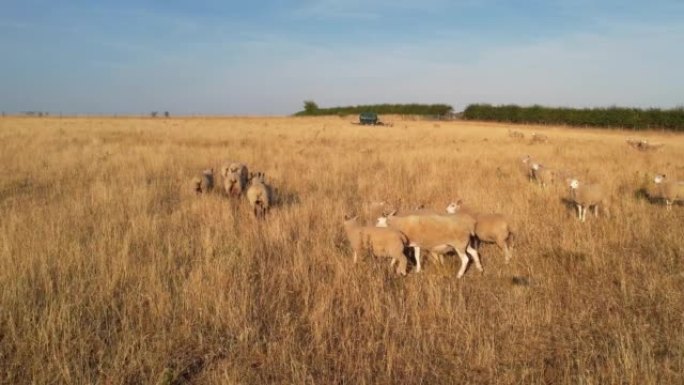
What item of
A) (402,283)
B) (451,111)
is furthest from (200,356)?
(451,111)

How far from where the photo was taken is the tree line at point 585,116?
51031 millimetres

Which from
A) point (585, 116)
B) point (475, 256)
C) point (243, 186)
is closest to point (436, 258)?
point (475, 256)

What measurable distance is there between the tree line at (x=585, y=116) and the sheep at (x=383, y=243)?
54985mm

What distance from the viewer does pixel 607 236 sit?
28.4 ft

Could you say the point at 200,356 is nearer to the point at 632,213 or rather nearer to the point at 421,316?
the point at 421,316

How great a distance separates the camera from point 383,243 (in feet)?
22.6

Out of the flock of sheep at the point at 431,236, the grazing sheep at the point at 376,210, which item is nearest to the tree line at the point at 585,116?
the grazing sheep at the point at 376,210

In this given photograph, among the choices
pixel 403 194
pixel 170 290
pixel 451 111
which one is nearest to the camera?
pixel 170 290

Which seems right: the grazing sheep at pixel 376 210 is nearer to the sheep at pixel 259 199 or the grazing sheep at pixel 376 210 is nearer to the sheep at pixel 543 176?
the sheep at pixel 259 199

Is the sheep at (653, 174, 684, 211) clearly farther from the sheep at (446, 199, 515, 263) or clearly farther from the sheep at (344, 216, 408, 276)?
the sheep at (344, 216, 408, 276)

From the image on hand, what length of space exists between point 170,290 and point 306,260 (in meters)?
1.97

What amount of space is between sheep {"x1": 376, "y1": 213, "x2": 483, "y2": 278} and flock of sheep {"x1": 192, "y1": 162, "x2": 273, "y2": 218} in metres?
3.96

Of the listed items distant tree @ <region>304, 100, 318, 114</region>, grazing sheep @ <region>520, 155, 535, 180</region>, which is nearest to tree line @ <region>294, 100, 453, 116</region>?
distant tree @ <region>304, 100, 318, 114</region>

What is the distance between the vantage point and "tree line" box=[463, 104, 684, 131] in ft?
167
